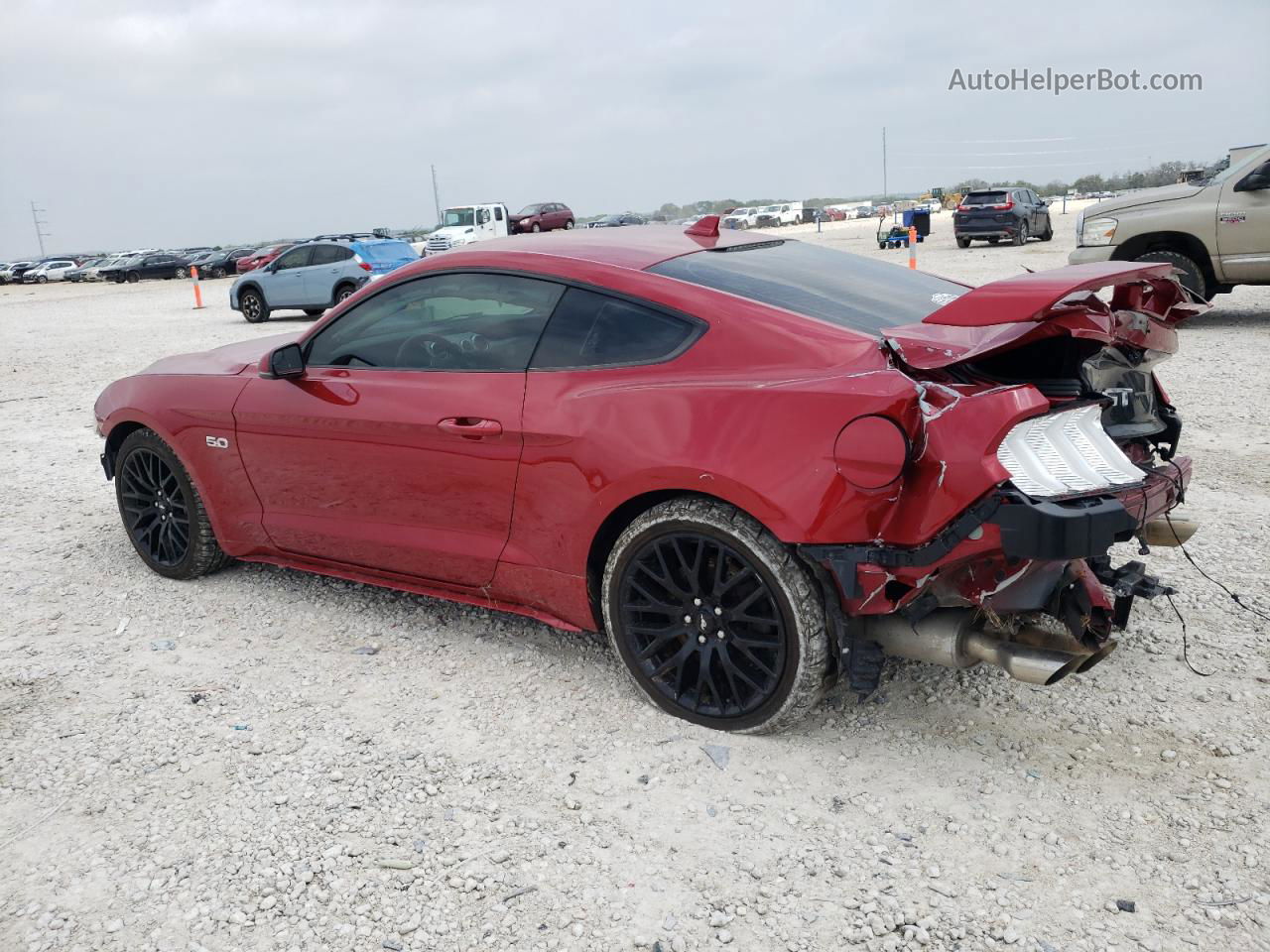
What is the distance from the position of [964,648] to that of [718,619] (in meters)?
0.73

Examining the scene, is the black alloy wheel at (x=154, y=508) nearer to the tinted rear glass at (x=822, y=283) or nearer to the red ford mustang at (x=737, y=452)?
the red ford mustang at (x=737, y=452)

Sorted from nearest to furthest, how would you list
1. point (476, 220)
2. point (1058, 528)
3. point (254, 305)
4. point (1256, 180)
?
1. point (1058, 528)
2. point (1256, 180)
3. point (254, 305)
4. point (476, 220)

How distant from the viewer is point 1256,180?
416 inches

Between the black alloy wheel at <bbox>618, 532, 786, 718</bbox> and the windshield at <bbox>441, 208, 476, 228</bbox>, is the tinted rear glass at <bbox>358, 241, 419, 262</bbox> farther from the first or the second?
the windshield at <bbox>441, 208, 476, 228</bbox>

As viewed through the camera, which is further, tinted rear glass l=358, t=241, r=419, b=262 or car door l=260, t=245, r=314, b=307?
tinted rear glass l=358, t=241, r=419, b=262

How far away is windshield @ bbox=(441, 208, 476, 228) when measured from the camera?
132 feet

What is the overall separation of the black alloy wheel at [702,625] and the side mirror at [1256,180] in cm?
998

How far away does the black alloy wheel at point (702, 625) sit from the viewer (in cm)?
316

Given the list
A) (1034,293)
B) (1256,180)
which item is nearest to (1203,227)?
(1256,180)

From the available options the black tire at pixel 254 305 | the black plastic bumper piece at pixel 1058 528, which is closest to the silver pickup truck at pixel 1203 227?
the black plastic bumper piece at pixel 1058 528

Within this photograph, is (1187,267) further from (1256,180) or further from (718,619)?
(718,619)

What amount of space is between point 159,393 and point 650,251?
2523 millimetres

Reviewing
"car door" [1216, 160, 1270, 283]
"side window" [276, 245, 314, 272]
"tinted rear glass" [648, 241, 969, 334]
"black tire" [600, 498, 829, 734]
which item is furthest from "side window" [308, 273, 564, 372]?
"side window" [276, 245, 314, 272]

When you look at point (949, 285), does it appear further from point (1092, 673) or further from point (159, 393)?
point (159, 393)
